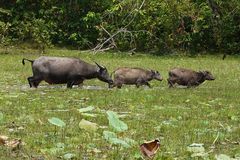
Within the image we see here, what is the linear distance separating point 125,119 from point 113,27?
2603 centimetres

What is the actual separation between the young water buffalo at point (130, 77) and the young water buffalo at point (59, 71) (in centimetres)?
83

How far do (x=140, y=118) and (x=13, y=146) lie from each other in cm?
417

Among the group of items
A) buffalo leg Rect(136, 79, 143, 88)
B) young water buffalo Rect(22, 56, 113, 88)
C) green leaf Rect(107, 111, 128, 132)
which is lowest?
buffalo leg Rect(136, 79, 143, 88)

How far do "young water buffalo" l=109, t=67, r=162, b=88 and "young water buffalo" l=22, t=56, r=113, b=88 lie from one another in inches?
Answer: 32.5

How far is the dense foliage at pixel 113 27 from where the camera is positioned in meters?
34.1

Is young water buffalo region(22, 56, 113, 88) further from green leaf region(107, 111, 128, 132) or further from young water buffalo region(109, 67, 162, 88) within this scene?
green leaf region(107, 111, 128, 132)

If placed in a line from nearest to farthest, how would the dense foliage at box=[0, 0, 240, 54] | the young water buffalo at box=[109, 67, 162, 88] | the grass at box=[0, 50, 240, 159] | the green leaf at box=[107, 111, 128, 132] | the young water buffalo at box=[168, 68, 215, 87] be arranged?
1. the green leaf at box=[107, 111, 128, 132]
2. the grass at box=[0, 50, 240, 159]
3. the young water buffalo at box=[109, 67, 162, 88]
4. the young water buffalo at box=[168, 68, 215, 87]
5. the dense foliage at box=[0, 0, 240, 54]

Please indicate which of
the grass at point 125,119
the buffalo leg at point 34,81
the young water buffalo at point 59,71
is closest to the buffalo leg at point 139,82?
the grass at point 125,119

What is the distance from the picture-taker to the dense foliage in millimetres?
34094

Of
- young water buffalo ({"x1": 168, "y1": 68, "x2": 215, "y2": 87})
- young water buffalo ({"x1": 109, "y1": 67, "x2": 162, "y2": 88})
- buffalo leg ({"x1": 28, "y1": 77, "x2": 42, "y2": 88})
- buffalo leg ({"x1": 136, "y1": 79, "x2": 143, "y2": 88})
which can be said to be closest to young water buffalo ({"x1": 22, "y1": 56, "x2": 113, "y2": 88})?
buffalo leg ({"x1": 28, "y1": 77, "x2": 42, "y2": 88})

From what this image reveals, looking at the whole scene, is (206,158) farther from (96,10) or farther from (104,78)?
(96,10)

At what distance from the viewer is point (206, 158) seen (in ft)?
19.5

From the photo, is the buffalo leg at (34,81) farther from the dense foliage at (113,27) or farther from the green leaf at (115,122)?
the dense foliage at (113,27)

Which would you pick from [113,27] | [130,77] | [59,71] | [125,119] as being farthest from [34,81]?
[113,27]
